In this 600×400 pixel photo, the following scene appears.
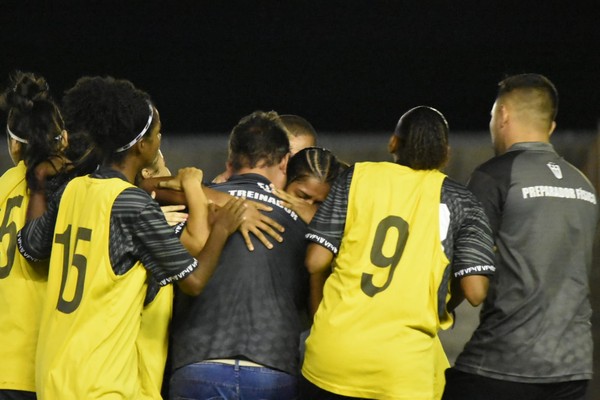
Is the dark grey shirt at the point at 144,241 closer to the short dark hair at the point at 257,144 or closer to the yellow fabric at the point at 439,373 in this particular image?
the short dark hair at the point at 257,144

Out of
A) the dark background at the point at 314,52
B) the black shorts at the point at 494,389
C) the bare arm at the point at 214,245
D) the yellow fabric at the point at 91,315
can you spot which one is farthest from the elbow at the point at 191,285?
the dark background at the point at 314,52

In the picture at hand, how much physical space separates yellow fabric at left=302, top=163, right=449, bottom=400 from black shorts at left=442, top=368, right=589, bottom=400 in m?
0.18

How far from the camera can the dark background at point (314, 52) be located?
741 centimetres

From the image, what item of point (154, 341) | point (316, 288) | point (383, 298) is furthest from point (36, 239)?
point (383, 298)

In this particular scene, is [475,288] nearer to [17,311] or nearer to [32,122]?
[17,311]

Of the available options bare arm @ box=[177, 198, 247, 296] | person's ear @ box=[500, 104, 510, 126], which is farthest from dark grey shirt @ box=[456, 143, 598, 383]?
bare arm @ box=[177, 198, 247, 296]

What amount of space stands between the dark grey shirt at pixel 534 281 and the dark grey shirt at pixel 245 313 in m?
0.61

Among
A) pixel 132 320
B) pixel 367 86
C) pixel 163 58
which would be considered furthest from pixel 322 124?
pixel 132 320

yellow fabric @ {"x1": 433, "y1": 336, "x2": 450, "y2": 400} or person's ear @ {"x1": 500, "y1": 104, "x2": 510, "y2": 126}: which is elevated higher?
person's ear @ {"x1": 500, "y1": 104, "x2": 510, "y2": 126}

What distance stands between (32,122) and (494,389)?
5.64ft

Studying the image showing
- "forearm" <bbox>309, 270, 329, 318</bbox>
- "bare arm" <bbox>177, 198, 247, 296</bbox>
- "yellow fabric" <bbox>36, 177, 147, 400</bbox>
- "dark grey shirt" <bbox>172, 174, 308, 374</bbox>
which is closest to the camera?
"yellow fabric" <bbox>36, 177, 147, 400</bbox>

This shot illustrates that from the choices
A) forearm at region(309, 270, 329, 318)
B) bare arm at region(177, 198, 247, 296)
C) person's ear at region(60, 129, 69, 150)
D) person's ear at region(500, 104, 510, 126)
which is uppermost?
person's ear at region(500, 104, 510, 126)

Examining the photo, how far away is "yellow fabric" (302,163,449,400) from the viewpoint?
2975 mm

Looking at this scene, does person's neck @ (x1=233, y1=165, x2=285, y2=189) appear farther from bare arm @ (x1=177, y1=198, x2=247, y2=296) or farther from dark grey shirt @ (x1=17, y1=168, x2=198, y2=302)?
dark grey shirt @ (x1=17, y1=168, x2=198, y2=302)
